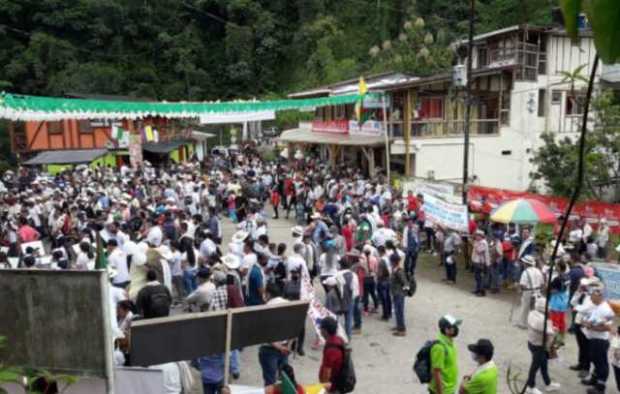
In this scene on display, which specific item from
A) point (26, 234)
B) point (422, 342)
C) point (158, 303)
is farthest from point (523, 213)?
point (26, 234)

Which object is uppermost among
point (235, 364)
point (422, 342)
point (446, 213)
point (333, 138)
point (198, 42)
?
point (198, 42)

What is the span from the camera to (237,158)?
3147cm

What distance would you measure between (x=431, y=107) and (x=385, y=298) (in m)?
15.1

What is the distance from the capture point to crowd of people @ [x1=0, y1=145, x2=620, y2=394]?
19.1 feet

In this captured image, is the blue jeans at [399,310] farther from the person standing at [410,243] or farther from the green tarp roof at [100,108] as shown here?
the green tarp roof at [100,108]

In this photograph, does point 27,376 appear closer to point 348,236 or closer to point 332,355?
point 332,355

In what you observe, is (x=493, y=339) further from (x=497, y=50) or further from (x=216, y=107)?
(x=497, y=50)

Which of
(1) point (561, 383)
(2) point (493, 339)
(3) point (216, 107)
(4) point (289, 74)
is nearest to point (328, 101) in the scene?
(3) point (216, 107)

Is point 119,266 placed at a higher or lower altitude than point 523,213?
lower

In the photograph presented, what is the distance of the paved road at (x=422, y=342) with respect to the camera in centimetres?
728

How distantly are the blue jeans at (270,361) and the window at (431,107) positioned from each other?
59.4 ft

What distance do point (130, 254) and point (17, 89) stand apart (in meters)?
45.6

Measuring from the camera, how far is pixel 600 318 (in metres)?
6.61

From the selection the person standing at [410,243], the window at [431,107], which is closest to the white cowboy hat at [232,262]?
the person standing at [410,243]
